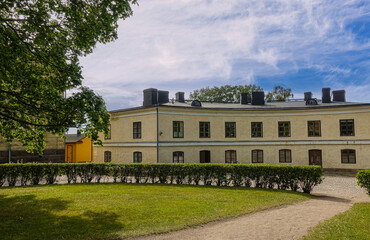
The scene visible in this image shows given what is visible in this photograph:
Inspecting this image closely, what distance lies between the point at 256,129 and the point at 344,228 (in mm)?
22188

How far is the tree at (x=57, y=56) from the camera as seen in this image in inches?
398

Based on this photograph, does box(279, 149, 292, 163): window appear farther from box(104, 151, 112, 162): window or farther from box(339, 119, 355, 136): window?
box(104, 151, 112, 162): window

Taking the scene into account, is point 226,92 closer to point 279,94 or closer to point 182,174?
point 279,94

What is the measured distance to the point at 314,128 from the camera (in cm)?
2894

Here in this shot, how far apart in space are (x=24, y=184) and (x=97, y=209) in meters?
9.73

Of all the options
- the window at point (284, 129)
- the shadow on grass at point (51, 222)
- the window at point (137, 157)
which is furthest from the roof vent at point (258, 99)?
the shadow on grass at point (51, 222)

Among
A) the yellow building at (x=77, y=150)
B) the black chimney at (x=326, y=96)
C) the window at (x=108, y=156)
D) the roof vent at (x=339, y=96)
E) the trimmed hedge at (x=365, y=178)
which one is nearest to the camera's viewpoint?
the trimmed hedge at (x=365, y=178)

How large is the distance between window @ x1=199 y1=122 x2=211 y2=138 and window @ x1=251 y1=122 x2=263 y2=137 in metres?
5.14

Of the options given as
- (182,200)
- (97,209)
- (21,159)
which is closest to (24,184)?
(21,159)

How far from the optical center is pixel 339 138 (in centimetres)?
2780

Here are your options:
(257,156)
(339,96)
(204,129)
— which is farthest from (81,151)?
(339,96)

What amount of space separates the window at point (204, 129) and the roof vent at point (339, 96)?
628 inches

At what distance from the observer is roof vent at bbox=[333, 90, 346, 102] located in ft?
103

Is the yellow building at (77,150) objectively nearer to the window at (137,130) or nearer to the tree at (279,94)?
the window at (137,130)
